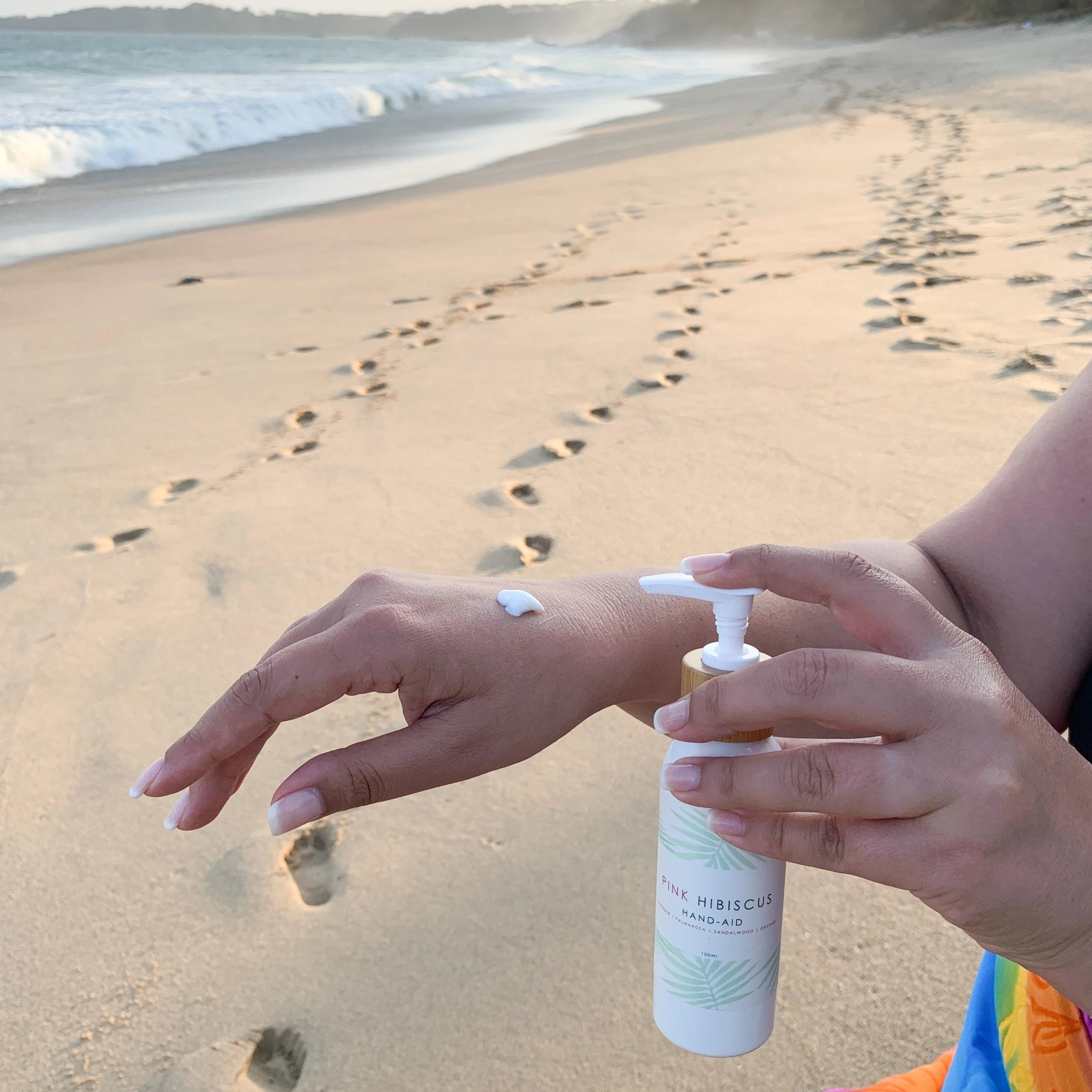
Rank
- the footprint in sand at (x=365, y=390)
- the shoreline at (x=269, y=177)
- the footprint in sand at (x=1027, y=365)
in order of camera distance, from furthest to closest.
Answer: the shoreline at (x=269, y=177)
the footprint in sand at (x=365, y=390)
the footprint in sand at (x=1027, y=365)

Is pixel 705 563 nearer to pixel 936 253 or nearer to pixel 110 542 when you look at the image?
pixel 110 542

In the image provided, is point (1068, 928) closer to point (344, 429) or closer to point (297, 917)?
point (297, 917)

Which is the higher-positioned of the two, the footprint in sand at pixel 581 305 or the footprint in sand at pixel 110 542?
the footprint in sand at pixel 110 542

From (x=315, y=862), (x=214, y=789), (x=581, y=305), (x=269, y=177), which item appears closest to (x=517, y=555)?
(x=315, y=862)

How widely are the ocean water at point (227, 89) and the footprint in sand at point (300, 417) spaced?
6.71m

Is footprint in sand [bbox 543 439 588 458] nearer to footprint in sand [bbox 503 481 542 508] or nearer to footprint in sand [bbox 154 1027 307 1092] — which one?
footprint in sand [bbox 503 481 542 508]

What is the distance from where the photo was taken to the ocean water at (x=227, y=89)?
9250mm

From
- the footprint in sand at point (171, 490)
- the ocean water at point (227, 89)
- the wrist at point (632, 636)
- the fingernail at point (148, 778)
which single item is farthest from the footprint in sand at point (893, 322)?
the ocean water at point (227, 89)

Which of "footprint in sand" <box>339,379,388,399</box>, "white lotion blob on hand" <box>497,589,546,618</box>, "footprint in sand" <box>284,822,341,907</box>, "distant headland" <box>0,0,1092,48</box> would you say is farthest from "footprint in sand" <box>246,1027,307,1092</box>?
"distant headland" <box>0,0,1092,48</box>

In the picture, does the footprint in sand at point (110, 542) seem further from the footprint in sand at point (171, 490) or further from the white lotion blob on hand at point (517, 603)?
the white lotion blob on hand at point (517, 603)

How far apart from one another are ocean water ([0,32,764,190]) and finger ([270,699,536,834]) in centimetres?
893

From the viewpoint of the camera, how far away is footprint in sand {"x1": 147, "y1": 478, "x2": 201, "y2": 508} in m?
2.53

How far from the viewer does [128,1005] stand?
4.06 ft

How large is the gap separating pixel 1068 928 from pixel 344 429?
2428 millimetres
